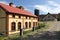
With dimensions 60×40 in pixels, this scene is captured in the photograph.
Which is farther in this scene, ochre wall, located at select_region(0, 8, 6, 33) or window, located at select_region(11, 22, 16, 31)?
window, located at select_region(11, 22, 16, 31)

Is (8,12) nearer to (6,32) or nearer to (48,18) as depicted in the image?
(6,32)

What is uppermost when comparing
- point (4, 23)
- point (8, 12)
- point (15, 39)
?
point (8, 12)

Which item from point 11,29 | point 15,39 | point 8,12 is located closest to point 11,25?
point 11,29

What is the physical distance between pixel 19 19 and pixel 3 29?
16.2ft

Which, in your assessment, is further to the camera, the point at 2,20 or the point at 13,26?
the point at 13,26

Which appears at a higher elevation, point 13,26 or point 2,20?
point 2,20

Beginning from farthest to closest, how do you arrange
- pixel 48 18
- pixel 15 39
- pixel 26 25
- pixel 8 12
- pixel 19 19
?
pixel 48 18 < pixel 26 25 < pixel 19 19 < pixel 8 12 < pixel 15 39

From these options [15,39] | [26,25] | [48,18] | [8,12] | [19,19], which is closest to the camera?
[15,39]

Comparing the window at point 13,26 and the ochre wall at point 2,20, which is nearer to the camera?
the ochre wall at point 2,20

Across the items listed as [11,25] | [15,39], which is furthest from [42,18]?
[15,39]

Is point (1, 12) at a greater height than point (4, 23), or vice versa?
point (1, 12)

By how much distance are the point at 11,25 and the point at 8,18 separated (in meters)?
1.78

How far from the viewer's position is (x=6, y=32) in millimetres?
25875

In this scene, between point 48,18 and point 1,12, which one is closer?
point 1,12
